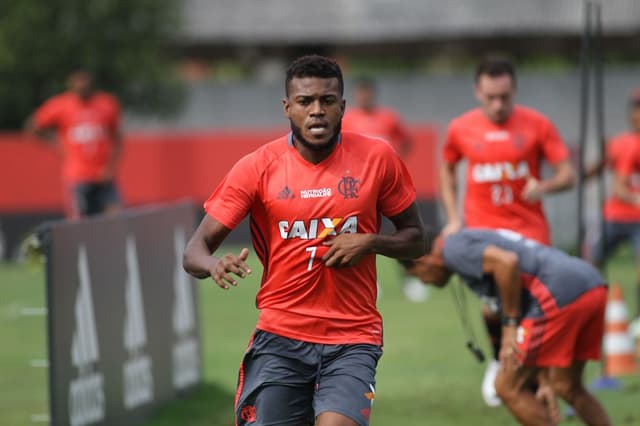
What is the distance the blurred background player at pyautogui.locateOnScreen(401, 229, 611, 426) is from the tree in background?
19.4m

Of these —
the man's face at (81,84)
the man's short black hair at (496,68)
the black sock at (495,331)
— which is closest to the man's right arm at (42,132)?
the man's face at (81,84)

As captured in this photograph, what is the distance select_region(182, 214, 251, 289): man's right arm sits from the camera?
5.86 meters

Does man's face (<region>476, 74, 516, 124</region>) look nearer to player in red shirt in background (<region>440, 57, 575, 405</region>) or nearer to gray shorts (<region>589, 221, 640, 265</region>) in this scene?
player in red shirt in background (<region>440, 57, 575, 405</region>)

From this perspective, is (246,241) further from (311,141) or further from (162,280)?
(311,141)

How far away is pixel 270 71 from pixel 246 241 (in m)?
20.9

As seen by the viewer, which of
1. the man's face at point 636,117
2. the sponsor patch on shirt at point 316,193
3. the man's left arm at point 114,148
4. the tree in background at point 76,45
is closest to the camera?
the sponsor patch on shirt at point 316,193

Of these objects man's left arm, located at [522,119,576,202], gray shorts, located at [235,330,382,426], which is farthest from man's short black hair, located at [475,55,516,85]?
gray shorts, located at [235,330,382,426]

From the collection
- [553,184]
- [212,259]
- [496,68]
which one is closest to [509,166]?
[553,184]

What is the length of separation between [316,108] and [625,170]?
983 cm

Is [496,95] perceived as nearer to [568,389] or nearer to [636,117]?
[568,389]

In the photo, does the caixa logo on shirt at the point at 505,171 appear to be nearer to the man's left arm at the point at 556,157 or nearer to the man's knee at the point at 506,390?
the man's left arm at the point at 556,157

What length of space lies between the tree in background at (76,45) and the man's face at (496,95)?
57.1ft

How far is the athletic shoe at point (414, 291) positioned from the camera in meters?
18.5

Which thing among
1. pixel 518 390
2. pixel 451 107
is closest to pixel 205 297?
pixel 518 390
